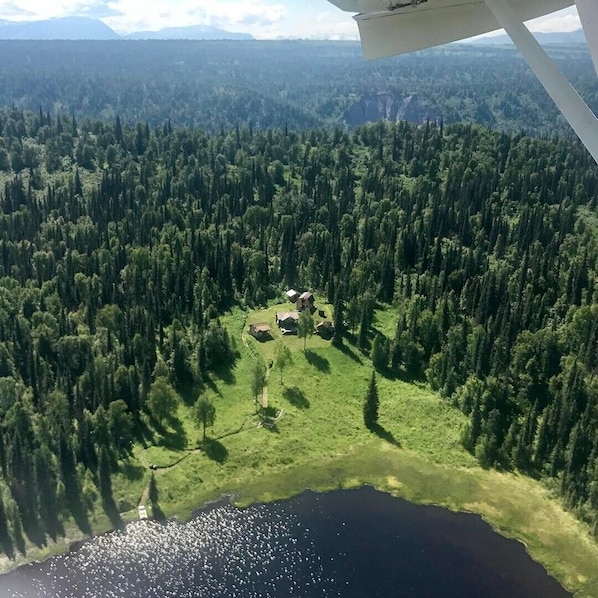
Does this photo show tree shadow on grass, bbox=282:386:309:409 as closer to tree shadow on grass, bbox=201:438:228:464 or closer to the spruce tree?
the spruce tree

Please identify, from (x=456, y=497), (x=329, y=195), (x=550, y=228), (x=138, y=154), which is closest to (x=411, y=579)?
(x=456, y=497)

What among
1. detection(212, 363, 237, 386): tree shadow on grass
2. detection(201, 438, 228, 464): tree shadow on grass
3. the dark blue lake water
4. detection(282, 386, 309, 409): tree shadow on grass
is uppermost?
detection(212, 363, 237, 386): tree shadow on grass

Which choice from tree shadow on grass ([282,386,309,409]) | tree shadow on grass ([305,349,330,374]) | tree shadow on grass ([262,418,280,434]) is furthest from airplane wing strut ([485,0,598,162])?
tree shadow on grass ([305,349,330,374])

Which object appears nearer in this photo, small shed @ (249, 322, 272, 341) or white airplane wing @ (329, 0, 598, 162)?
white airplane wing @ (329, 0, 598, 162)

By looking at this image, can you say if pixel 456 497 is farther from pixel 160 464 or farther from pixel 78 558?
pixel 78 558

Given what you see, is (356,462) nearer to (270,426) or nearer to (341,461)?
(341,461)

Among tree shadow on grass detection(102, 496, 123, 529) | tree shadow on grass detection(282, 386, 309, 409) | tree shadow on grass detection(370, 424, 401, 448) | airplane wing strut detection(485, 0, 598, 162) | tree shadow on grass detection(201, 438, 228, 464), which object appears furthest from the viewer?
tree shadow on grass detection(282, 386, 309, 409)
